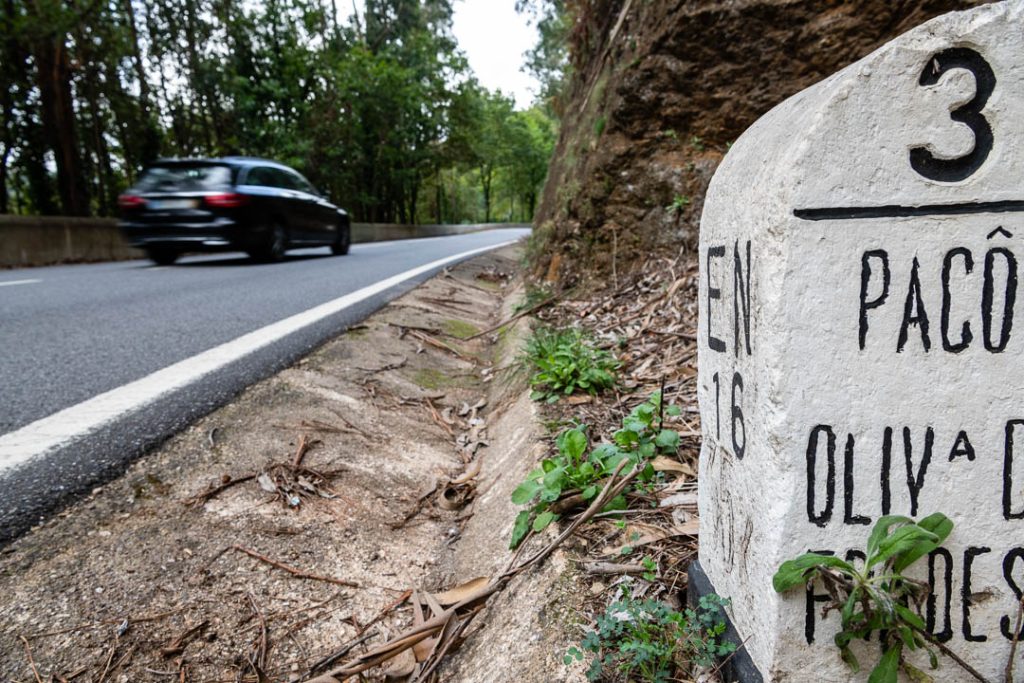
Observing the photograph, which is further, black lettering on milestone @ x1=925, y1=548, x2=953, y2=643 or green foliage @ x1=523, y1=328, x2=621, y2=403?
green foliage @ x1=523, y1=328, x2=621, y2=403

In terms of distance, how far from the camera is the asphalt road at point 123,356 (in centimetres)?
205

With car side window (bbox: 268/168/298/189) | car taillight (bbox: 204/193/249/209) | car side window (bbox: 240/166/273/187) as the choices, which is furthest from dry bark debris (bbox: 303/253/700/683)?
car side window (bbox: 268/168/298/189)

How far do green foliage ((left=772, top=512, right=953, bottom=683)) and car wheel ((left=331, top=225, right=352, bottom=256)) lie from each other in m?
12.3

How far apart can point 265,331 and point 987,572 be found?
13.2 feet

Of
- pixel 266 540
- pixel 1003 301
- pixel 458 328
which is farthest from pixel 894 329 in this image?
pixel 458 328

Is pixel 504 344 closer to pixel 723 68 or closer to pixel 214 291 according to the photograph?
pixel 723 68

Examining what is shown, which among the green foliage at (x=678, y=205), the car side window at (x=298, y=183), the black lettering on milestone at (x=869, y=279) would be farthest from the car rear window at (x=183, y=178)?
the black lettering on milestone at (x=869, y=279)

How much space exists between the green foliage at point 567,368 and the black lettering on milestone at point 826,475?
1610 millimetres

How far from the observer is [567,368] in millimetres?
2709

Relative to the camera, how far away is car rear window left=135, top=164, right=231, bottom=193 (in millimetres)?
9367

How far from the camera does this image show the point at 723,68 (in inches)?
185

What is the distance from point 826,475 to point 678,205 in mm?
3889

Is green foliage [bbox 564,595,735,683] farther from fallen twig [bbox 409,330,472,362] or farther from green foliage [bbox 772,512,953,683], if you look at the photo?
fallen twig [bbox 409,330,472,362]

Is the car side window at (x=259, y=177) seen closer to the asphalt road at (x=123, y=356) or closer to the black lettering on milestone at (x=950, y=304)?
the asphalt road at (x=123, y=356)
